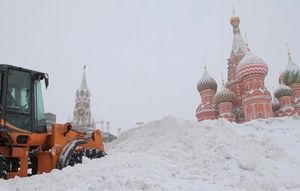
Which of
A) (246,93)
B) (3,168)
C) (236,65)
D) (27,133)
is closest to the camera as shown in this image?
(3,168)

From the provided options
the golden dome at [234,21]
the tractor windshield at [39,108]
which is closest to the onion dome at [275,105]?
→ the golden dome at [234,21]

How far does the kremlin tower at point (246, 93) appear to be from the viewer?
1364 inches

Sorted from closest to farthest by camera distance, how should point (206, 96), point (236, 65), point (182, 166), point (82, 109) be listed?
point (182, 166)
point (206, 96)
point (236, 65)
point (82, 109)

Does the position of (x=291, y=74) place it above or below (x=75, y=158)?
above

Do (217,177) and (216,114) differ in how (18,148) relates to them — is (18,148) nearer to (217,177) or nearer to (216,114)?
(217,177)

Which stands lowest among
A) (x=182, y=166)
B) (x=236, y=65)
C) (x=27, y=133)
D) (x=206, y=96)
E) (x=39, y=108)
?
(x=182, y=166)

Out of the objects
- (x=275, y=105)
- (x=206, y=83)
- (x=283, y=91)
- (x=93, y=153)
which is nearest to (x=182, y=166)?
(x=93, y=153)

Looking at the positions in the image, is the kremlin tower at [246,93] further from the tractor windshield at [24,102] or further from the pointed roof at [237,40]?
the tractor windshield at [24,102]

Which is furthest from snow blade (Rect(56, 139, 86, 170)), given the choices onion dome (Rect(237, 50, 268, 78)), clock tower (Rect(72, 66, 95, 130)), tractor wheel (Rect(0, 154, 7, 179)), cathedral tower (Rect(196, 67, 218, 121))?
clock tower (Rect(72, 66, 95, 130))

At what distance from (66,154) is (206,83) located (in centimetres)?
3533

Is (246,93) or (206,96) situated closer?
(246,93)

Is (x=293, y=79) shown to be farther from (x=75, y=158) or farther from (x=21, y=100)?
(x=21, y=100)

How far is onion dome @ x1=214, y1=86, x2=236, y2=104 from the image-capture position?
38.0 metres

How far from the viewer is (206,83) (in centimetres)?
4166
